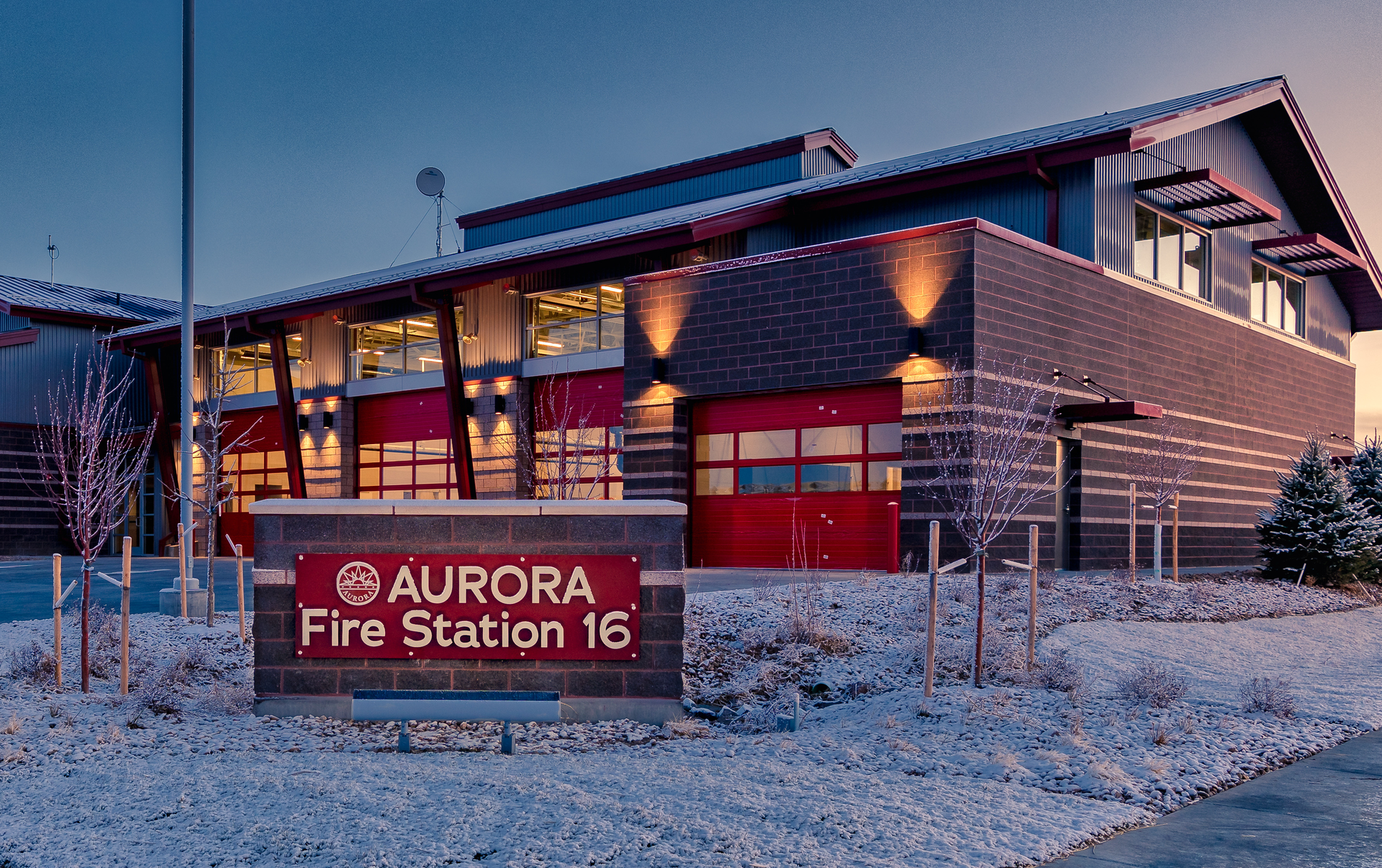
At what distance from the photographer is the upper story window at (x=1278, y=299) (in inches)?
1151

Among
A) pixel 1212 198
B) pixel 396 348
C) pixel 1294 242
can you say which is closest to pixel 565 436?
pixel 396 348

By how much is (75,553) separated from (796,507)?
84.9 feet

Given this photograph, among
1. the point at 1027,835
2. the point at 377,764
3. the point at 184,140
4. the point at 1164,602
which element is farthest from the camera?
the point at 1164,602

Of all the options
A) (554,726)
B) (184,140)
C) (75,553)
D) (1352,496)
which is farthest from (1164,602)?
(75,553)

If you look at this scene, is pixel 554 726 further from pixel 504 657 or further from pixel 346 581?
pixel 346 581

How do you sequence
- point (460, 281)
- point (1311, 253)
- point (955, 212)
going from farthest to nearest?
point (1311, 253)
point (460, 281)
point (955, 212)

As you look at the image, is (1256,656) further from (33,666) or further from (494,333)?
(494,333)

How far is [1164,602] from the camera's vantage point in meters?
16.6

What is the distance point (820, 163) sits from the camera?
105 feet

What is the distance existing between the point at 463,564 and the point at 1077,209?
16.6 metres

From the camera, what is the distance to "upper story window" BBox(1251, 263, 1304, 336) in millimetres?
29234

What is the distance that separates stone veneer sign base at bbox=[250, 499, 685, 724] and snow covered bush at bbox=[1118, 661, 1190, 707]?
156 inches

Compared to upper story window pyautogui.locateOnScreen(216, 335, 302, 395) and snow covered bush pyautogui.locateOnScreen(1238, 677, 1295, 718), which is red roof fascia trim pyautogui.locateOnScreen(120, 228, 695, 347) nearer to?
upper story window pyautogui.locateOnScreen(216, 335, 302, 395)

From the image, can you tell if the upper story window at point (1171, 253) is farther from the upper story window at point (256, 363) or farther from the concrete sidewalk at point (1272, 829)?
the upper story window at point (256, 363)
